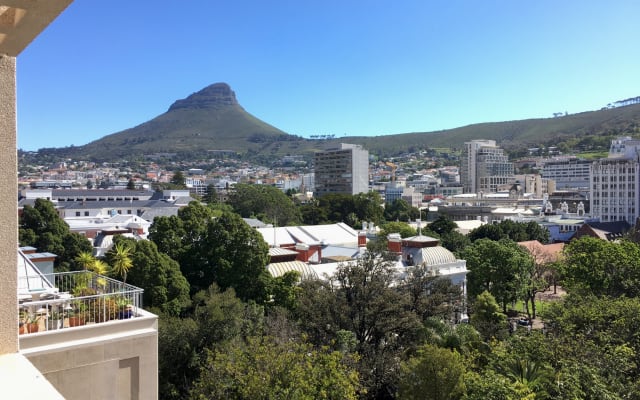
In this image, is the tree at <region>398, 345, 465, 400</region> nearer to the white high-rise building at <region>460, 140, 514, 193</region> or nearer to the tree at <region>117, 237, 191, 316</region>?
the tree at <region>117, 237, 191, 316</region>

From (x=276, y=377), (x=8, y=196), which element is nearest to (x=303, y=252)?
(x=276, y=377)

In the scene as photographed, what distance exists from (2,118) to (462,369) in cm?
1529

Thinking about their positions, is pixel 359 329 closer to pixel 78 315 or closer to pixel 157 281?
pixel 157 281

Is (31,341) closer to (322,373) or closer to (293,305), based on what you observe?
(322,373)

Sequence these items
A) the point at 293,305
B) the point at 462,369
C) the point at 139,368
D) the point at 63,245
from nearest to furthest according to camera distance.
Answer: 1. the point at 139,368
2. the point at 462,369
3. the point at 293,305
4. the point at 63,245

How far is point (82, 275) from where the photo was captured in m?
12.1

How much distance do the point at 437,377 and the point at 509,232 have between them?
5077 centimetres

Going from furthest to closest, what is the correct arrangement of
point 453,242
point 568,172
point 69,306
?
point 568,172 < point 453,242 < point 69,306

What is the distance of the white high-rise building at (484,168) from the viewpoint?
168750 mm

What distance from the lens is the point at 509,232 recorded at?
62.5 m

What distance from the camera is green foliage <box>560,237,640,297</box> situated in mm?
25875

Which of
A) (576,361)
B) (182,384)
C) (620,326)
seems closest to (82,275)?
(182,384)

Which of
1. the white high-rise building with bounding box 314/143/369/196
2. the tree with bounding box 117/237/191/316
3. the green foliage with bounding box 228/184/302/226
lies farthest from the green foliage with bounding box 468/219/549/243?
the white high-rise building with bounding box 314/143/369/196

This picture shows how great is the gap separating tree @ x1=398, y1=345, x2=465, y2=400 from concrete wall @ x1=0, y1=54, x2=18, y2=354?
14.0 meters
